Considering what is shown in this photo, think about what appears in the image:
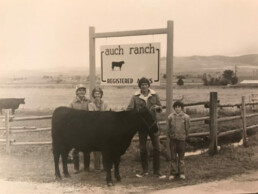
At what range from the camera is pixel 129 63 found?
5984 mm

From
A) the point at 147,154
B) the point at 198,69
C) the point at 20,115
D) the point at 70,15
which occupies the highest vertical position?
the point at 70,15

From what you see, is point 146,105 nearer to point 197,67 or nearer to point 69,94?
point 197,67

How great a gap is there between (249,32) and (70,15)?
5.62ft

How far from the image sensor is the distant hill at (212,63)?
586 cm

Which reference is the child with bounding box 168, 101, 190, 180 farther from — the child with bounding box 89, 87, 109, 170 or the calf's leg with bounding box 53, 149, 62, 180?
the calf's leg with bounding box 53, 149, 62, 180

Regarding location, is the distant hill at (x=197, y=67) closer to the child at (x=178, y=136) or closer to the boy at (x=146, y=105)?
the boy at (x=146, y=105)

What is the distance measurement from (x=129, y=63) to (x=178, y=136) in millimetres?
827

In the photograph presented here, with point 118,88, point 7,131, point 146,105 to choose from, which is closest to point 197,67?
point 146,105

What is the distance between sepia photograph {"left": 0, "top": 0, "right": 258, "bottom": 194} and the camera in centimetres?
584

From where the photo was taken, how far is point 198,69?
5926 mm

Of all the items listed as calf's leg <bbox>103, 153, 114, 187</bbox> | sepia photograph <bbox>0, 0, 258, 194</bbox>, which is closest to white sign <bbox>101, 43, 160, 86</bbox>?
sepia photograph <bbox>0, 0, 258, 194</bbox>

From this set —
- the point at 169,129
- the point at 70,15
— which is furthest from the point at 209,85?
the point at 70,15

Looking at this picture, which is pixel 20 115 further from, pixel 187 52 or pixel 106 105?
pixel 187 52

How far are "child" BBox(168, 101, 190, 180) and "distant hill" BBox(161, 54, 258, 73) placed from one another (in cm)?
34
